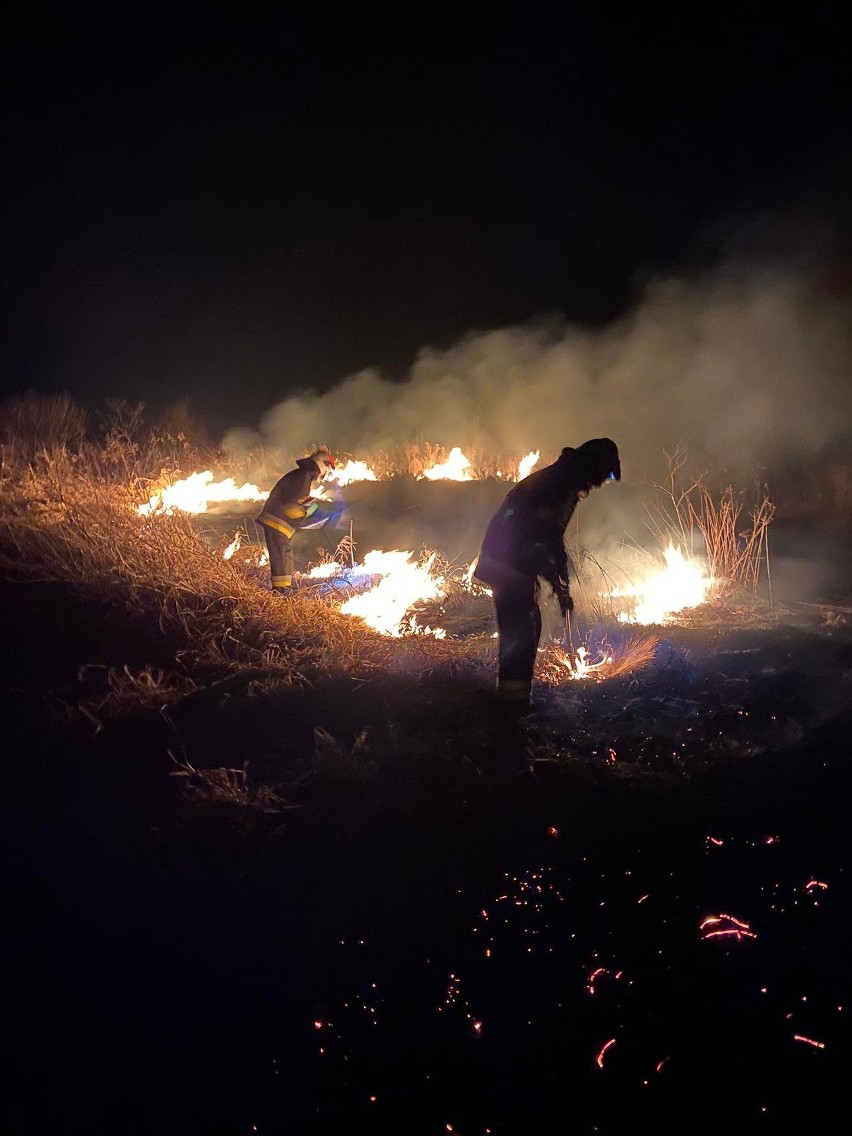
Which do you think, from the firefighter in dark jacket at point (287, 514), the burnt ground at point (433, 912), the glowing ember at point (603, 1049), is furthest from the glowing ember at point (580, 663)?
the glowing ember at point (603, 1049)

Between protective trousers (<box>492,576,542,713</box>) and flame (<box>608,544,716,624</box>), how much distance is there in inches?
106

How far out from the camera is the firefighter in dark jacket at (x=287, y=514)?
805cm

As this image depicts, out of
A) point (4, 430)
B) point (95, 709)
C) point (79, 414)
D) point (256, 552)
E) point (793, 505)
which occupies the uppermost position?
point (79, 414)

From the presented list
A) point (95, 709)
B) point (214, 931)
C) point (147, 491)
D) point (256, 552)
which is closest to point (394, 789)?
point (214, 931)

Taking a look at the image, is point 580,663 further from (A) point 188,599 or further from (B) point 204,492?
(B) point 204,492

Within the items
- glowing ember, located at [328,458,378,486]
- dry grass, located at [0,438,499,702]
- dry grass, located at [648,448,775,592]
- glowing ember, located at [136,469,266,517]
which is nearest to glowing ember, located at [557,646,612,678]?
dry grass, located at [0,438,499,702]

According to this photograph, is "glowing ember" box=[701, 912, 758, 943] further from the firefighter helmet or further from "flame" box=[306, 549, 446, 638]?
the firefighter helmet

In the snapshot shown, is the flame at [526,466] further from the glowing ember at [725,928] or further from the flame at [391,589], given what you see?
the glowing ember at [725,928]

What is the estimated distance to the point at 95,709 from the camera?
549cm

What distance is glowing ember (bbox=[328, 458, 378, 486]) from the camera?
12523mm

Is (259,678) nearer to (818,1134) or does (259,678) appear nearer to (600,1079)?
(600,1079)

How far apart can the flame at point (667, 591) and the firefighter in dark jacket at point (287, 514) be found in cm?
335

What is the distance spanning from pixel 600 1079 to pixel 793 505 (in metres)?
10.2

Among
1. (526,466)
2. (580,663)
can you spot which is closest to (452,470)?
(526,466)
